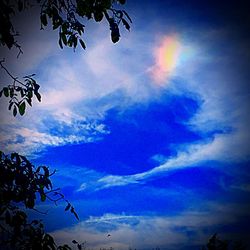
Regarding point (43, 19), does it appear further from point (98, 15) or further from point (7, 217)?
point (7, 217)

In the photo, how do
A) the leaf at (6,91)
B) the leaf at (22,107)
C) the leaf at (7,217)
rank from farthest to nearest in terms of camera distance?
the leaf at (6,91)
the leaf at (22,107)
the leaf at (7,217)

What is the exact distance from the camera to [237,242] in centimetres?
1647

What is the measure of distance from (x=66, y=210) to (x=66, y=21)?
272 centimetres

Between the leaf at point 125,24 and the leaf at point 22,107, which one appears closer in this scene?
the leaf at point 125,24

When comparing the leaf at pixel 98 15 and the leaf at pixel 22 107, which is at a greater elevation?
the leaf at pixel 98 15

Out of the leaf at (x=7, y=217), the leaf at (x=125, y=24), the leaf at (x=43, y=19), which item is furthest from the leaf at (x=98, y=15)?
the leaf at (x=7, y=217)

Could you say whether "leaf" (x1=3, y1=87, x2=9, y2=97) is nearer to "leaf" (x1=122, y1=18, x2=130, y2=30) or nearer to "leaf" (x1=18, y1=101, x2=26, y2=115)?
"leaf" (x1=18, y1=101, x2=26, y2=115)

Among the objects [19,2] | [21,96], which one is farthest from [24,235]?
[19,2]

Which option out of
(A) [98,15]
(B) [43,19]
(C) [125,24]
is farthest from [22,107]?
(C) [125,24]

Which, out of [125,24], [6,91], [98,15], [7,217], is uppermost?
[98,15]

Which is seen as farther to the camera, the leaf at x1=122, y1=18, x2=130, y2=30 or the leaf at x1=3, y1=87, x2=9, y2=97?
the leaf at x1=3, y1=87, x2=9, y2=97

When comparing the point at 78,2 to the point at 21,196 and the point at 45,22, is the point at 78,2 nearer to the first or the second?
the point at 45,22

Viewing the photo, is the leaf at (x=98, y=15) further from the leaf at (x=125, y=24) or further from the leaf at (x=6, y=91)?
the leaf at (x=6, y=91)

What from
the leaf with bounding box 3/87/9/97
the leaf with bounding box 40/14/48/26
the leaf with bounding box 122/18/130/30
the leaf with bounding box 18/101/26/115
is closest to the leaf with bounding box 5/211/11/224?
the leaf with bounding box 18/101/26/115
